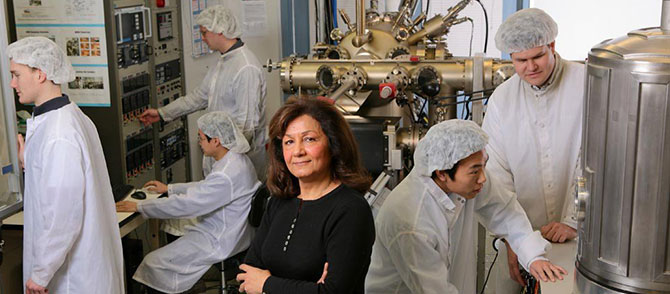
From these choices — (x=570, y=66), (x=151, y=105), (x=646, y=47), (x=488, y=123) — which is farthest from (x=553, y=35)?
(x=151, y=105)

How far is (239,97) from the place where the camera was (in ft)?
12.7

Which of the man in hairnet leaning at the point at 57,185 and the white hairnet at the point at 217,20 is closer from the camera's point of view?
the man in hairnet leaning at the point at 57,185

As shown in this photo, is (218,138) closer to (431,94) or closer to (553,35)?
(431,94)

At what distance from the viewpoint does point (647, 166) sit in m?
1.18

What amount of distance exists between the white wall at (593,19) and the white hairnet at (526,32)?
8.57 feet

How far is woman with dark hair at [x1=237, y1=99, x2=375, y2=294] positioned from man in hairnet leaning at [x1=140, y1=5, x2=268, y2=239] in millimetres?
1941

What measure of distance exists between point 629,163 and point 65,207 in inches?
68.9

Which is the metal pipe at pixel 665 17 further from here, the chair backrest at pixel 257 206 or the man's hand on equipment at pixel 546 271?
the chair backrest at pixel 257 206

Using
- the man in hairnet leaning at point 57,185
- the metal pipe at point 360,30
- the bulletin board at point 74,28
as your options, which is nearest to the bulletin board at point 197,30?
the bulletin board at point 74,28

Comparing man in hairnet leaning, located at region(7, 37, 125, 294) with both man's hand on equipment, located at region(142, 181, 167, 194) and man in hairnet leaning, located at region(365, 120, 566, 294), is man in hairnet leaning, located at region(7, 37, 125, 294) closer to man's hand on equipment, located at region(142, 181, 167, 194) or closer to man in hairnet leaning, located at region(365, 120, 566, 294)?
man's hand on equipment, located at region(142, 181, 167, 194)

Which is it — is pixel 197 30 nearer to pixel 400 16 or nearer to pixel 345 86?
pixel 400 16

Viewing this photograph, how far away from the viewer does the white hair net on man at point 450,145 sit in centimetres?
197

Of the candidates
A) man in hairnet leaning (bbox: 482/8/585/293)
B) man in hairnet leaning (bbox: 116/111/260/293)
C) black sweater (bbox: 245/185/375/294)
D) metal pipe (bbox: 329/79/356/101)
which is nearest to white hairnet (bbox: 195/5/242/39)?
man in hairnet leaning (bbox: 116/111/260/293)

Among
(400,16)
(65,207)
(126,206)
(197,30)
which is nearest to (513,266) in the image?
(65,207)
